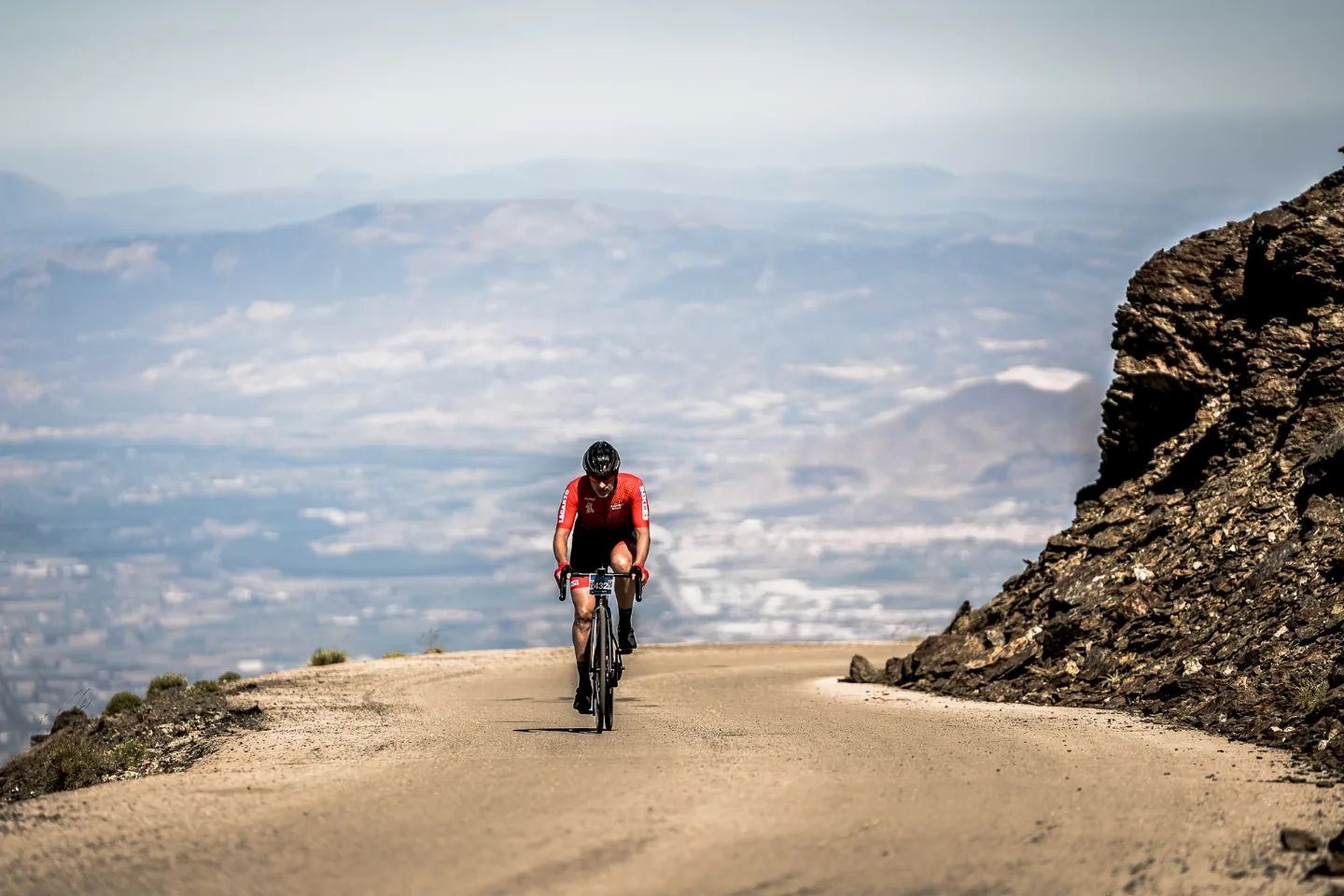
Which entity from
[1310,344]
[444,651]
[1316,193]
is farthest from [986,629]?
[444,651]

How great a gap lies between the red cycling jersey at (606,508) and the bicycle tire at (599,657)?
779 millimetres

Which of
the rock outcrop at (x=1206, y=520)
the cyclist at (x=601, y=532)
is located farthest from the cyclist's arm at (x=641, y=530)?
the rock outcrop at (x=1206, y=520)

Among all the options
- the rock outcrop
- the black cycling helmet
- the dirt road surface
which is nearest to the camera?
the dirt road surface

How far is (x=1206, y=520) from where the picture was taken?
19797mm

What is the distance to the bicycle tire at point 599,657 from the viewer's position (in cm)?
1402

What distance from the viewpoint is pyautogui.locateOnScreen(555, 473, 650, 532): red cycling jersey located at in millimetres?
14180

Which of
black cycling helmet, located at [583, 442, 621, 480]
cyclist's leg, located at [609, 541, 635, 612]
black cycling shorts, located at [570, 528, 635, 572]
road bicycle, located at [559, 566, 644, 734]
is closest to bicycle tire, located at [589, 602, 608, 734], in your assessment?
road bicycle, located at [559, 566, 644, 734]

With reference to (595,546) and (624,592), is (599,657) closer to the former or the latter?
(624,592)

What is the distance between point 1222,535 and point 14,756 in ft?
65.8

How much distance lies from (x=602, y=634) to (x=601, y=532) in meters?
0.98

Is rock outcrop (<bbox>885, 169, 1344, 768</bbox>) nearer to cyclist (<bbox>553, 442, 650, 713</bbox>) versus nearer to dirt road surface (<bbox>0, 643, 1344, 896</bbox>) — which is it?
Answer: dirt road surface (<bbox>0, 643, 1344, 896</bbox>)

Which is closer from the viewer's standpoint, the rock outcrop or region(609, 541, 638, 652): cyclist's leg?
region(609, 541, 638, 652): cyclist's leg

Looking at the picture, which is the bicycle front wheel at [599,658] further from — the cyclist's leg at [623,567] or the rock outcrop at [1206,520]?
the rock outcrop at [1206,520]

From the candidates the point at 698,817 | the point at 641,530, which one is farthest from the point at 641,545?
the point at 698,817
